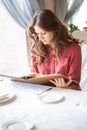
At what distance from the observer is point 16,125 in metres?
1.11

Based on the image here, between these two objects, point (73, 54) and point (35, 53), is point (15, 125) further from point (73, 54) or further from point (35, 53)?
point (35, 53)

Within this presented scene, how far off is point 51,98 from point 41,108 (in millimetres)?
124

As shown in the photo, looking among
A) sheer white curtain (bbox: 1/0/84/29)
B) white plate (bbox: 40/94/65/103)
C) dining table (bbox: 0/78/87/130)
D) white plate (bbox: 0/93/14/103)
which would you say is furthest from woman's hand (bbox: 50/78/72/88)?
sheer white curtain (bbox: 1/0/84/29)

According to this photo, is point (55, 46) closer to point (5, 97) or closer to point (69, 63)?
point (69, 63)

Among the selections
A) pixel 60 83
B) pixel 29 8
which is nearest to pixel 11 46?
pixel 29 8

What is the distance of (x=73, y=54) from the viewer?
1.80 meters

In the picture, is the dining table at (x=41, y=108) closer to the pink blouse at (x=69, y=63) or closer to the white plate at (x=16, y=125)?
the white plate at (x=16, y=125)

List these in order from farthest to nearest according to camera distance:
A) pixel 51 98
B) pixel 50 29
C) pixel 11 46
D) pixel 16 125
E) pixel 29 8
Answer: pixel 11 46, pixel 29 8, pixel 50 29, pixel 51 98, pixel 16 125

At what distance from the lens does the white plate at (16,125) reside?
3.55 ft

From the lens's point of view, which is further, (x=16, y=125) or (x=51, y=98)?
(x=51, y=98)

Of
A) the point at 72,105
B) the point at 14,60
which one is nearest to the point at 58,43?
the point at 72,105

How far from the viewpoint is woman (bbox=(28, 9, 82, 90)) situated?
177cm

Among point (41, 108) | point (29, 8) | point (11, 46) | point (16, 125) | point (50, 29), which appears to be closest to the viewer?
point (16, 125)

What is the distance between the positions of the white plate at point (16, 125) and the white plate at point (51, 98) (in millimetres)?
262
